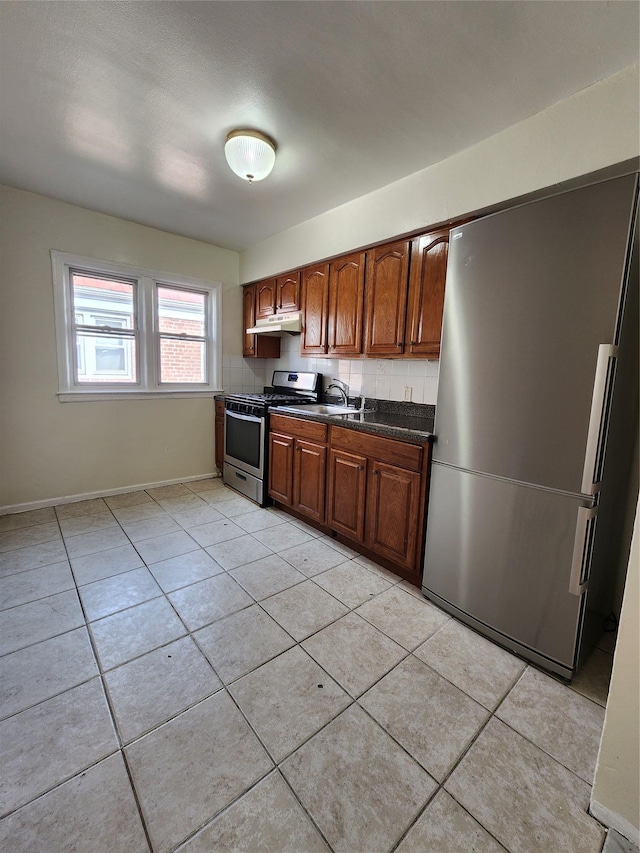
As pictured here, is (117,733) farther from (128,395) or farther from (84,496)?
(128,395)

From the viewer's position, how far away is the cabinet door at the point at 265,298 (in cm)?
A: 369

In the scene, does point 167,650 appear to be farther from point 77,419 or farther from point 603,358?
point 77,419

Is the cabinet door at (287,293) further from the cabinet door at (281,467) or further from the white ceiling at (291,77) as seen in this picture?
the cabinet door at (281,467)

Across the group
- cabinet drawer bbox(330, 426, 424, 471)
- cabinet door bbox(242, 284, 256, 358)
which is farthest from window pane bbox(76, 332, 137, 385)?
cabinet drawer bbox(330, 426, 424, 471)

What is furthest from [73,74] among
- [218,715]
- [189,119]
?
[218,715]

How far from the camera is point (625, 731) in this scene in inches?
40.0

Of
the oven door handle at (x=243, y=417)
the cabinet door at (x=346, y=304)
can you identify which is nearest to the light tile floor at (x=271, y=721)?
the oven door handle at (x=243, y=417)

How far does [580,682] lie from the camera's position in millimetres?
1559

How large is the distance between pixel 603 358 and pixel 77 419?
3.77 meters

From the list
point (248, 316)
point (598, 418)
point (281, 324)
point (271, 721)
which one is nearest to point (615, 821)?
point (271, 721)

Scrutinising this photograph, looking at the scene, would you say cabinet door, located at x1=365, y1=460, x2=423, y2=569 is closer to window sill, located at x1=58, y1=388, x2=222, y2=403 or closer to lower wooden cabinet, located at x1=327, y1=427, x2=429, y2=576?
lower wooden cabinet, located at x1=327, y1=427, x2=429, y2=576

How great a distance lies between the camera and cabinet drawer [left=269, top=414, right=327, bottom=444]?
8.90 ft

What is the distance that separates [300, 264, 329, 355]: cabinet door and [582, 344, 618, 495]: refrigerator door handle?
207 cm

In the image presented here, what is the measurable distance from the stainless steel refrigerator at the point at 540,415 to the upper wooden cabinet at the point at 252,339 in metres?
2.54
